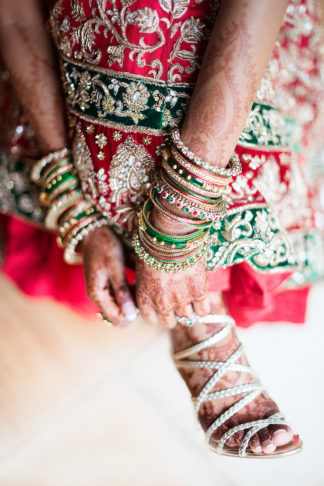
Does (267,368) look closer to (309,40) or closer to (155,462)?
(155,462)

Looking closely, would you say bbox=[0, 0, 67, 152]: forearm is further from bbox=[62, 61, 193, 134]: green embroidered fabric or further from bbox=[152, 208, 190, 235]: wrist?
bbox=[152, 208, 190, 235]: wrist

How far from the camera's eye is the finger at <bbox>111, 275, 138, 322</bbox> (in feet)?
2.11

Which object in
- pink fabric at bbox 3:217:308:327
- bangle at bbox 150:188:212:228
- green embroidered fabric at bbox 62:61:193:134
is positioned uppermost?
green embroidered fabric at bbox 62:61:193:134

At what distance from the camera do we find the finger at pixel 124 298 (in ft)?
2.11

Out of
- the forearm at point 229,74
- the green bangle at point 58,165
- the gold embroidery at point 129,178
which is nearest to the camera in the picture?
the forearm at point 229,74

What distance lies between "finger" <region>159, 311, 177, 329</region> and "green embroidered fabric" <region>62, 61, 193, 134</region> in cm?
28

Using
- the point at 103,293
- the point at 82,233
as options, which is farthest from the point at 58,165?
the point at 103,293

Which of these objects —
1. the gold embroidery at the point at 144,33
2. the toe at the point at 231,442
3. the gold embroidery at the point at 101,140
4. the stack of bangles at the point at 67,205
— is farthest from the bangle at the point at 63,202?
the toe at the point at 231,442

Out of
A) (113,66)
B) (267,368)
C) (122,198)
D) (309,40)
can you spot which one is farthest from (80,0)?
(267,368)

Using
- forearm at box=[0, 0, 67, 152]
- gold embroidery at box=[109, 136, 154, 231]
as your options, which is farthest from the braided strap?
forearm at box=[0, 0, 67, 152]

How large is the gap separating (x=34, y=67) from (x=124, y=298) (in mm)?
455

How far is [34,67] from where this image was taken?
71 cm

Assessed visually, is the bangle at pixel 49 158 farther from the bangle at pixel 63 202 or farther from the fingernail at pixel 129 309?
Result: the fingernail at pixel 129 309

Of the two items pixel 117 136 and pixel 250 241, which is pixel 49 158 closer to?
pixel 117 136
